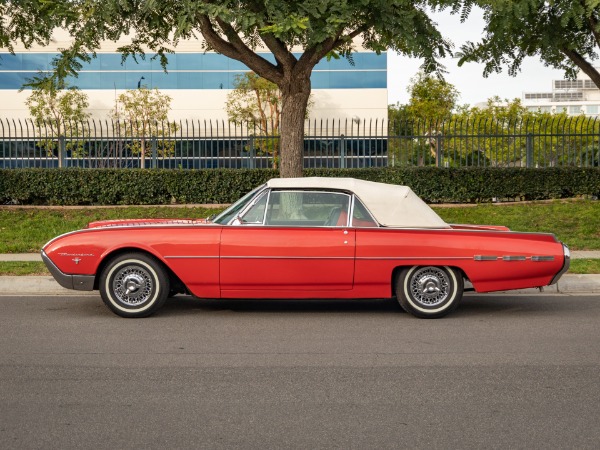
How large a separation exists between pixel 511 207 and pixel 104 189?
9.43 m

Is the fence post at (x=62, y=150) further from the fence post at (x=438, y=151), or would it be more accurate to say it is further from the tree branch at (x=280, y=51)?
the fence post at (x=438, y=151)

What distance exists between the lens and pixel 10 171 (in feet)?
66.7

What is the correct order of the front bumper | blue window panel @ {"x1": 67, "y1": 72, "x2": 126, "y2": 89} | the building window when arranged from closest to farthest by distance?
the front bumper
blue window panel @ {"x1": 67, "y1": 72, "x2": 126, "y2": 89}
the building window

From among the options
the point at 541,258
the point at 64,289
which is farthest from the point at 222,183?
the point at 541,258

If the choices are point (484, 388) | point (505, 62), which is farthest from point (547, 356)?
point (505, 62)

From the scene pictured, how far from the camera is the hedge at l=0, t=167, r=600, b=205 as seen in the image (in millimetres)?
20234

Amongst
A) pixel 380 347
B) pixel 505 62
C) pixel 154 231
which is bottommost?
pixel 380 347

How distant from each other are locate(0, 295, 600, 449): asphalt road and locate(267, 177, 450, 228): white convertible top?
1038 mm

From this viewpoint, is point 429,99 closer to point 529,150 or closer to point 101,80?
point 101,80

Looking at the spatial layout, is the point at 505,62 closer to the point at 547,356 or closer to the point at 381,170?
the point at 381,170

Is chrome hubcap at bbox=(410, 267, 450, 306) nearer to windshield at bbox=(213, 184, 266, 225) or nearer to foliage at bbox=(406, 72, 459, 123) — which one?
windshield at bbox=(213, 184, 266, 225)

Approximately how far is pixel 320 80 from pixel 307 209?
4322 cm

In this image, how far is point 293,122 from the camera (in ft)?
52.9

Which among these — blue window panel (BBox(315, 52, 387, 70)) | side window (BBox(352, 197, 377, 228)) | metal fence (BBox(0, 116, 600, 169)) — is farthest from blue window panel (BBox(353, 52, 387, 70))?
side window (BBox(352, 197, 377, 228))
